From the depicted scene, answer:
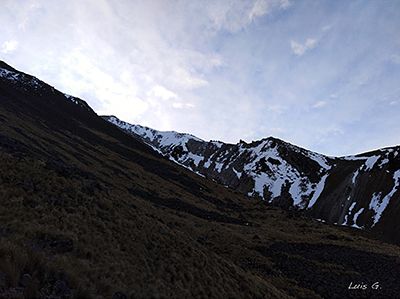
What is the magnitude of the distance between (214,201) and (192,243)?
121 feet

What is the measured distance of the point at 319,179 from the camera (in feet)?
266

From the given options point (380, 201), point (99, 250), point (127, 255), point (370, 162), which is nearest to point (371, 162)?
point (370, 162)

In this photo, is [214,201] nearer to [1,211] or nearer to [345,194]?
[345,194]

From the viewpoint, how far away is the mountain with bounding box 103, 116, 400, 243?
50.6 m

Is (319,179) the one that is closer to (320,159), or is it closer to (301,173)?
(301,173)

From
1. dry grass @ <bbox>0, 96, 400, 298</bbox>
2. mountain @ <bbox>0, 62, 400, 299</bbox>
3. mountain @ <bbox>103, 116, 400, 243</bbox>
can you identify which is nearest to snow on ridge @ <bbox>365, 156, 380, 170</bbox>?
mountain @ <bbox>103, 116, 400, 243</bbox>

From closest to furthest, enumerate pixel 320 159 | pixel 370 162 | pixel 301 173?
pixel 370 162
pixel 301 173
pixel 320 159

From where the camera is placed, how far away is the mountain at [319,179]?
1992 inches

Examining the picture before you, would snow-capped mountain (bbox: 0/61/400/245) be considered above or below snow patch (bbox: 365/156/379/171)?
below

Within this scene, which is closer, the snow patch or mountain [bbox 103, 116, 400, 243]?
mountain [bbox 103, 116, 400, 243]

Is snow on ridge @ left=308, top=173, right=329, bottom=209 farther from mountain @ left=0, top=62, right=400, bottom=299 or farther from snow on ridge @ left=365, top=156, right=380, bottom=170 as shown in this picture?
mountain @ left=0, top=62, right=400, bottom=299

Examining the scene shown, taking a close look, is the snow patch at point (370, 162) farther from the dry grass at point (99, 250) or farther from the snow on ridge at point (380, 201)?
the dry grass at point (99, 250)

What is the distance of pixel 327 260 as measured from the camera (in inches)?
941

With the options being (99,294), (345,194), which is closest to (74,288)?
(99,294)
